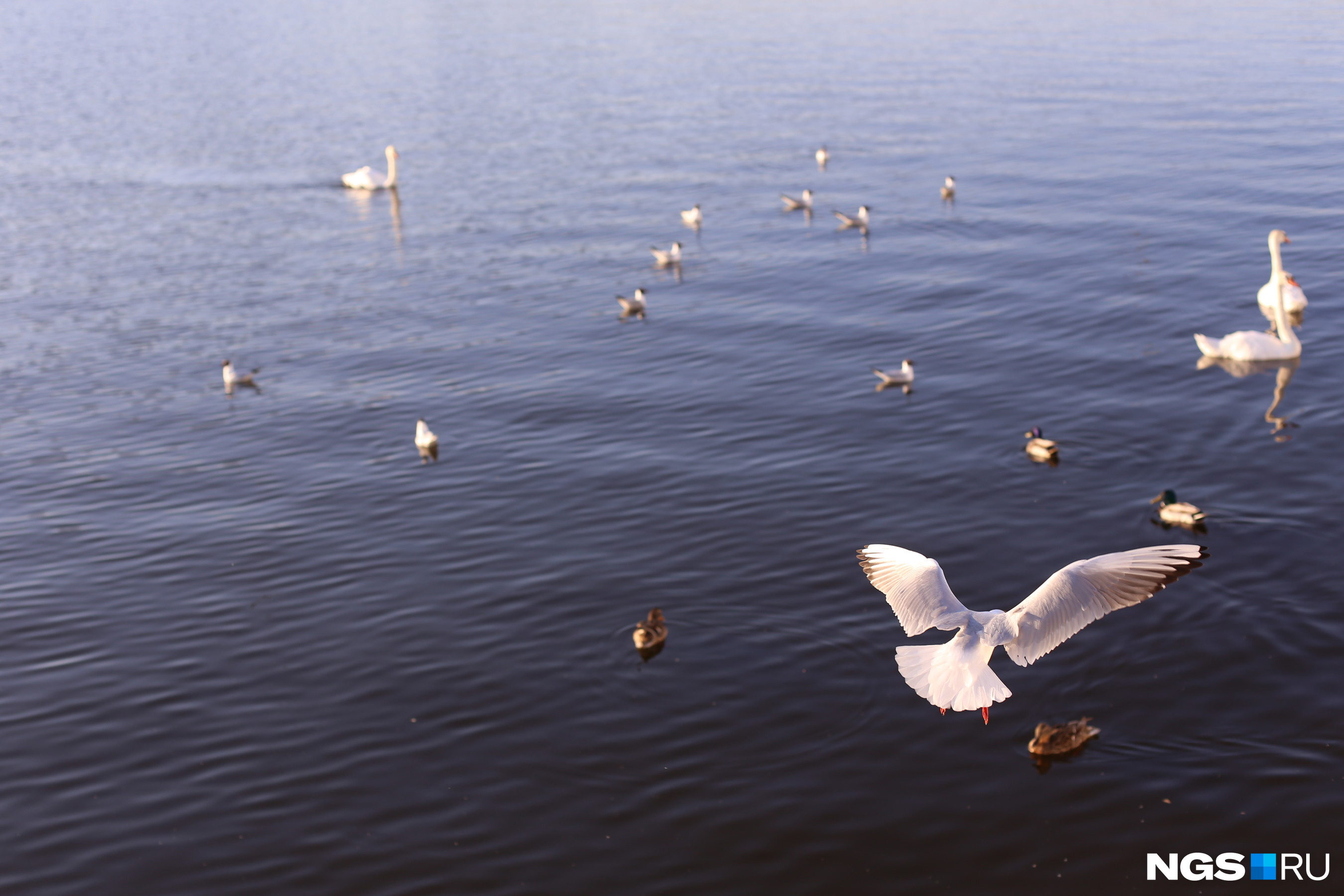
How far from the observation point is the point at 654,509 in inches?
854

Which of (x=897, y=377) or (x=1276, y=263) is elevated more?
(x=1276, y=263)

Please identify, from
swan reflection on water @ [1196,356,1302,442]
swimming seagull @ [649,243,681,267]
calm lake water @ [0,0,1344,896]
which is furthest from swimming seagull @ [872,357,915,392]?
swimming seagull @ [649,243,681,267]

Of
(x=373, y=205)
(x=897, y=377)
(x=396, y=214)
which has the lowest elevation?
(x=897, y=377)

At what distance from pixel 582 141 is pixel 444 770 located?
150ft

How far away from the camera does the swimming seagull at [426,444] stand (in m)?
24.8

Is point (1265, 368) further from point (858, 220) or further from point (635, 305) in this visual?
point (858, 220)

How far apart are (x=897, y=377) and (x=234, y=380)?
51.1 feet

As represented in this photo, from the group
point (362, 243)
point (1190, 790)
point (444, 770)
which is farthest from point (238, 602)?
point (362, 243)

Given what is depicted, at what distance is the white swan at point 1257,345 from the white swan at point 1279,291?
5.25 ft

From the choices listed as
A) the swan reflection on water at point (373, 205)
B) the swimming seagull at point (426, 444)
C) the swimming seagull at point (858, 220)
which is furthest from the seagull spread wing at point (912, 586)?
the swan reflection on water at point (373, 205)

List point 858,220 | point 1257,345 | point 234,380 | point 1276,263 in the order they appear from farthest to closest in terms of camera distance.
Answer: point 858,220 < point 234,380 < point 1276,263 < point 1257,345

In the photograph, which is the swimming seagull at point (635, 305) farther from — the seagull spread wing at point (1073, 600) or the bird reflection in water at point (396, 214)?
the seagull spread wing at point (1073, 600)

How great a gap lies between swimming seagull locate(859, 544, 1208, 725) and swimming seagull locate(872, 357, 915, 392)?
42.1 ft

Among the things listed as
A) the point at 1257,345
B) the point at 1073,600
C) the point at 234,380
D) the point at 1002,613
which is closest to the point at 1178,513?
the point at 1073,600
